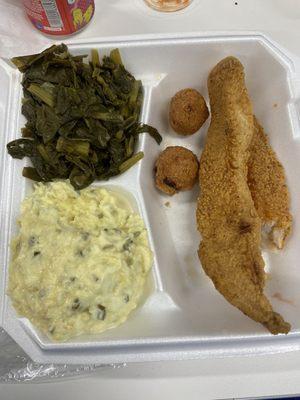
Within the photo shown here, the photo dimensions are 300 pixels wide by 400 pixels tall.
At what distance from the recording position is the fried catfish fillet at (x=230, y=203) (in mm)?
1231

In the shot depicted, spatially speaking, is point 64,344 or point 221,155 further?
point 221,155

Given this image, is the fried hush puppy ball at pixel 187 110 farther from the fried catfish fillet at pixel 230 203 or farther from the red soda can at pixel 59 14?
the red soda can at pixel 59 14

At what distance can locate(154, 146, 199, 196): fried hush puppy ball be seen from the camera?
1438 mm

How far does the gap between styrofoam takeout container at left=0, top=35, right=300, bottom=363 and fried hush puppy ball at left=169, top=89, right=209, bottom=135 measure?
8cm

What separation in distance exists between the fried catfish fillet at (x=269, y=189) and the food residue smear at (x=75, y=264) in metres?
0.45

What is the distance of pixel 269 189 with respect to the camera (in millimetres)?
1441

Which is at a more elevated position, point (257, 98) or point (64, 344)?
point (257, 98)

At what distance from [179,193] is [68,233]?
501 mm

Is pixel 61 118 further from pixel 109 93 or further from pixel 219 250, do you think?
pixel 219 250

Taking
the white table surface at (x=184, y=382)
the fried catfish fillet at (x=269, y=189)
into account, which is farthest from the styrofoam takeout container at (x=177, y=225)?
the white table surface at (x=184, y=382)

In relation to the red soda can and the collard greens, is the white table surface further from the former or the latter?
the red soda can

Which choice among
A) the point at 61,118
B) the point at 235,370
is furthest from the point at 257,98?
the point at 235,370

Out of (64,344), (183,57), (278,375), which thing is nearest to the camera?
(64,344)

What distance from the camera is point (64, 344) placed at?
4.01 feet
